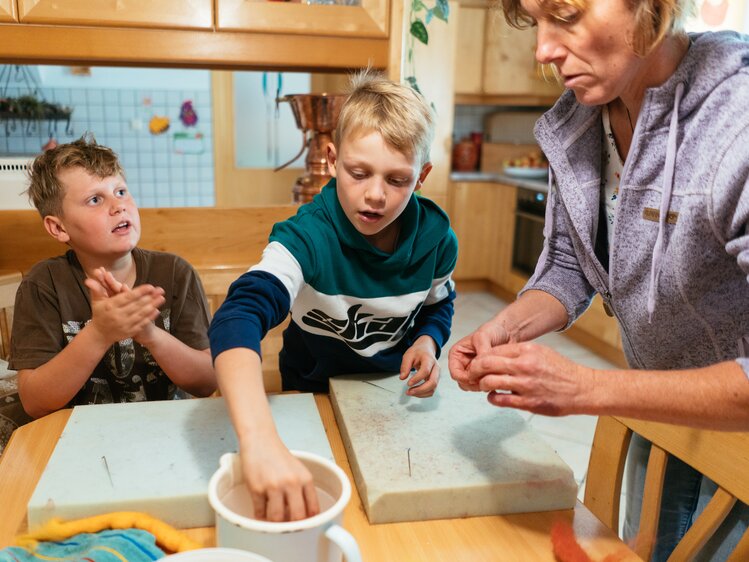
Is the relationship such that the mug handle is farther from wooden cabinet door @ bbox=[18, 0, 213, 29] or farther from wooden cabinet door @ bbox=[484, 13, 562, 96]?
wooden cabinet door @ bbox=[484, 13, 562, 96]

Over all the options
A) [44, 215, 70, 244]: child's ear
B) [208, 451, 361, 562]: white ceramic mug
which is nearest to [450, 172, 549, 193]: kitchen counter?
[44, 215, 70, 244]: child's ear

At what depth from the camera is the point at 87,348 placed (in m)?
1.03

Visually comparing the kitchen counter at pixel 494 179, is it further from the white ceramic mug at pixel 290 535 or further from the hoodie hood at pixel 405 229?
the white ceramic mug at pixel 290 535

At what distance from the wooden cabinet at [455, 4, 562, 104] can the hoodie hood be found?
11.4 feet

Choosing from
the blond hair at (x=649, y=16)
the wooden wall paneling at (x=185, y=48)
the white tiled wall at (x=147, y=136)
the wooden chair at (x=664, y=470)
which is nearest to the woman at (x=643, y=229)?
the blond hair at (x=649, y=16)

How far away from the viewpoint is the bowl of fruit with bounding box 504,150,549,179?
418cm

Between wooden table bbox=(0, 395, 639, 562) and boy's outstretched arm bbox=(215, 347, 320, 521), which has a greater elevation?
boy's outstretched arm bbox=(215, 347, 320, 521)

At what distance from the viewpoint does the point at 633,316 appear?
36.3 inches

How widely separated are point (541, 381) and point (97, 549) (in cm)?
47

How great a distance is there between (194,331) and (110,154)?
0.38 m

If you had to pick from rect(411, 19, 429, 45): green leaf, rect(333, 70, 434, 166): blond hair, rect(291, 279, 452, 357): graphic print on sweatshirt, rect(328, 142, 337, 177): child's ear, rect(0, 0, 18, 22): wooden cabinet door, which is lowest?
rect(291, 279, 452, 357): graphic print on sweatshirt

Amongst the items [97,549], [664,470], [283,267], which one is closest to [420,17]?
[283,267]

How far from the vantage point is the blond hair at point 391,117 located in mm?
966

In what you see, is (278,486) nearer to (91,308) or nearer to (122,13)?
(91,308)
